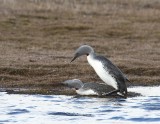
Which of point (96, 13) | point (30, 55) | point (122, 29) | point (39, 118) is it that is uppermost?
point (96, 13)

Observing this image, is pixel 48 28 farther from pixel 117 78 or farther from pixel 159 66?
pixel 117 78

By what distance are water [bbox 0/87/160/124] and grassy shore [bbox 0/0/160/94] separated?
119 cm

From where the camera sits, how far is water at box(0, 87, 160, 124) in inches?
492

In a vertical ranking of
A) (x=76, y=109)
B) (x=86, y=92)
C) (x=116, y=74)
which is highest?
(x=116, y=74)

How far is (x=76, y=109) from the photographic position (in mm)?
13492

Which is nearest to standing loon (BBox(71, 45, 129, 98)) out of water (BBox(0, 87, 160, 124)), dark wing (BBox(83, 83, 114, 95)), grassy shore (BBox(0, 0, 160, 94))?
dark wing (BBox(83, 83, 114, 95))

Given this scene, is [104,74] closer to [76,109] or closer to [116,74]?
[116,74]

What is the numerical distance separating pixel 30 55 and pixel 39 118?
9217mm

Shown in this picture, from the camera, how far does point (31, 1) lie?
40.1 metres

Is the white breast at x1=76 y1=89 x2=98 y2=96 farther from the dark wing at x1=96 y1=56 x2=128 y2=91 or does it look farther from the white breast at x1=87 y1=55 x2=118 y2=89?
the dark wing at x1=96 y1=56 x2=128 y2=91

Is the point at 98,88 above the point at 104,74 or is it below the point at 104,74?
below

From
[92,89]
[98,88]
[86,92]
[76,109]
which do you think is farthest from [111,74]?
[76,109]

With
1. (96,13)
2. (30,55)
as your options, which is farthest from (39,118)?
(96,13)

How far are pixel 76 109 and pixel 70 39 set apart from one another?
44.2ft
